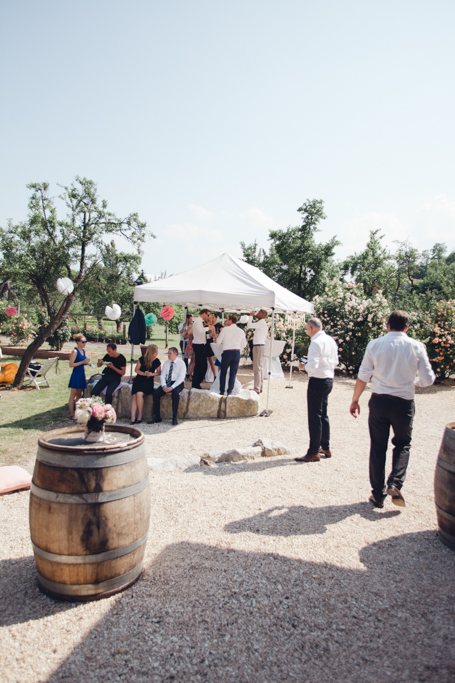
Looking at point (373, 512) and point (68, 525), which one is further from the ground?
point (68, 525)

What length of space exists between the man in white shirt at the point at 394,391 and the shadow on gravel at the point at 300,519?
0.61 ft

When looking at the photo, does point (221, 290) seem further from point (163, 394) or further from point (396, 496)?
point (396, 496)

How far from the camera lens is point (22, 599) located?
2592 millimetres

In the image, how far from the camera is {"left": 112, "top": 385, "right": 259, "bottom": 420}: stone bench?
766cm

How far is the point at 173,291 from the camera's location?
8.13 metres

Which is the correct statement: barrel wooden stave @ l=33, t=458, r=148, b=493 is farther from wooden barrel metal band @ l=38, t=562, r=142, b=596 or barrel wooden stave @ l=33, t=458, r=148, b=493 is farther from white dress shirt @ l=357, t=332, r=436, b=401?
white dress shirt @ l=357, t=332, r=436, b=401

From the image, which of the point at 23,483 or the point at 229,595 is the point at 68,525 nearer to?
the point at 229,595

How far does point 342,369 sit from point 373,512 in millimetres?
10690

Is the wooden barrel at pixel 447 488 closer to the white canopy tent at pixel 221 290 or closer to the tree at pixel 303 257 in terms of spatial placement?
the white canopy tent at pixel 221 290

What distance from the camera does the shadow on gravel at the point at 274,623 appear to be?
209cm

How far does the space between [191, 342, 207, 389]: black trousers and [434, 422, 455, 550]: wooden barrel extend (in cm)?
688

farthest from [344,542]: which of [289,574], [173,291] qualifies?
[173,291]

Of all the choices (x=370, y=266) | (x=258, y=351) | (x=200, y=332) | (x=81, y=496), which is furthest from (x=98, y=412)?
(x=370, y=266)

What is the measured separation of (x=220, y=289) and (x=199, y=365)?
8.21ft
